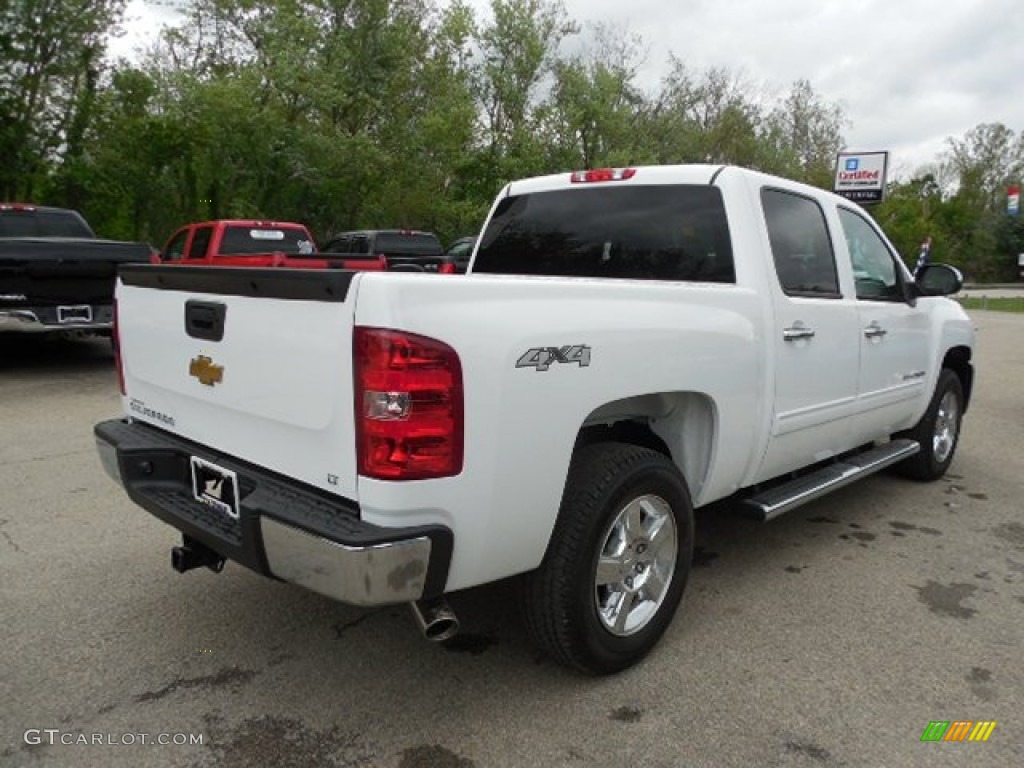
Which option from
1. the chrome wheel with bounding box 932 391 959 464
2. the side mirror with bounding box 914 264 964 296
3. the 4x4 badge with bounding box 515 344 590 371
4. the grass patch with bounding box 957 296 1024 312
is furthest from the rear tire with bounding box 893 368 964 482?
the grass patch with bounding box 957 296 1024 312

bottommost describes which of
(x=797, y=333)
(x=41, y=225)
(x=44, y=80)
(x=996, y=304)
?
(x=996, y=304)

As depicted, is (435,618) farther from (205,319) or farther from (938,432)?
(938,432)

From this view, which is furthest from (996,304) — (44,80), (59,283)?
(44,80)

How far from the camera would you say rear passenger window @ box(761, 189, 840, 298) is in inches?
142

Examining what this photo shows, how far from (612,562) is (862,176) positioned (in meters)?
28.9

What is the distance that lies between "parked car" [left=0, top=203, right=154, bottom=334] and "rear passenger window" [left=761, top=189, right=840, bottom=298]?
6.74 meters

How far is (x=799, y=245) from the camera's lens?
3.80m

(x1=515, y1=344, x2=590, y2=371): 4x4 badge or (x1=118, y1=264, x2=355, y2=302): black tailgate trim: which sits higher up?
(x1=118, y1=264, x2=355, y2=302): black tailgate trim

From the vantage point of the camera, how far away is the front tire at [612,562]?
8.48 ft

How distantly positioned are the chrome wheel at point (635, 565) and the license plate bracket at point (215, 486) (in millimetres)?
1231

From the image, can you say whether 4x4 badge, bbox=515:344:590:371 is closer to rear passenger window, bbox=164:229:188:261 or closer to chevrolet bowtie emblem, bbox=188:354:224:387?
chevrolet bowtie emblem, bbox=188:354:224:387

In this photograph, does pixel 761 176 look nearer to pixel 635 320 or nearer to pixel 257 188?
pixel 635 320

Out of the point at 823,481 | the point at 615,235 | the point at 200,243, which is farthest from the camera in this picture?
the point at 200,243

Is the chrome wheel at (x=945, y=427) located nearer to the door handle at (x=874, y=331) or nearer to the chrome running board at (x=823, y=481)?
the chrome running board at (x=823, y=481)
